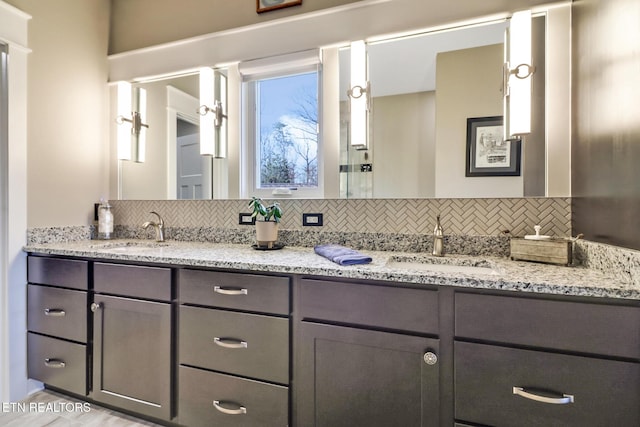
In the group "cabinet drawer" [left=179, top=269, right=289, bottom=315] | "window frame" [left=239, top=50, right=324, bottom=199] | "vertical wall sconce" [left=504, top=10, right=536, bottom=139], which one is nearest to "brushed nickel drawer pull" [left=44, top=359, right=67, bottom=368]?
"cabinet drawer" [left=179, top=269, right=289, bottom=315]

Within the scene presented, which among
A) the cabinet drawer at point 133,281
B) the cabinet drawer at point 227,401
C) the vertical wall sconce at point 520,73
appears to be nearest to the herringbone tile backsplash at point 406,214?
the vertical wall sconce at point 520,73

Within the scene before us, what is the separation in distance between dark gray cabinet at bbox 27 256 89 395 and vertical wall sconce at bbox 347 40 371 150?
1632 millimetres

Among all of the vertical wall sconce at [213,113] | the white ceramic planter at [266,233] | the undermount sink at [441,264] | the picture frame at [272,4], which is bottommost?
the undermount sink at [441,264]

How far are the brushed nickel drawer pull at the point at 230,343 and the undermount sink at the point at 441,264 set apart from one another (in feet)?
2.29

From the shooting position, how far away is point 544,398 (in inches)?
37.4

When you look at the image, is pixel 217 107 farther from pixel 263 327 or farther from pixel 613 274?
pixel 613 274

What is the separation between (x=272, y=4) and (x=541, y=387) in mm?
2310

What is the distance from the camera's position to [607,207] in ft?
3.75

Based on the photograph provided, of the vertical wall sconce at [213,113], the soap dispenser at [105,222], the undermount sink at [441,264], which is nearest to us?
the undermount sink at [441,264]

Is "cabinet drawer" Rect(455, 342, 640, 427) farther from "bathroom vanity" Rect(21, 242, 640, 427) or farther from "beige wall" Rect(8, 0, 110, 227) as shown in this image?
"beige wall" Rect(8, 0, 110, 227)

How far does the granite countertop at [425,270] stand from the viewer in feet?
3.09

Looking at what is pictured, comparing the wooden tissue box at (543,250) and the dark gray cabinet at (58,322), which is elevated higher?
the wooden tissue box at (543,250)

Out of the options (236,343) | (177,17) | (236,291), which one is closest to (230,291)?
(236,291)

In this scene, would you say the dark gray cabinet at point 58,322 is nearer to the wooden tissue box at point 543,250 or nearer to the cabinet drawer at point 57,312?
the cabinet drawer at point 57,312
